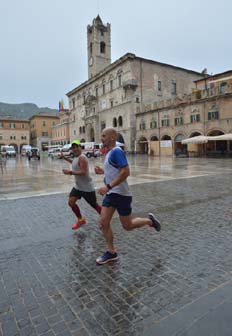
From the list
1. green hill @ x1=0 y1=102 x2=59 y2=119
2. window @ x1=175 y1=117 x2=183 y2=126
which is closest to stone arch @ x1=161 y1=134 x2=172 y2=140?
window @ x1=175 y1=117 x2=183 y2=126

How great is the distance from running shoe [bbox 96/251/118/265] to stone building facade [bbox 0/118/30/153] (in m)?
89.5

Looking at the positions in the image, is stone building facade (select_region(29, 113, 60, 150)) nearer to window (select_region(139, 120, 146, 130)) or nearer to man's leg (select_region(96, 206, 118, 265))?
window (select_region(139, 120, 146, 130))

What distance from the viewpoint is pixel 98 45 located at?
57969mm

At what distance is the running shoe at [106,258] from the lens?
134 inches

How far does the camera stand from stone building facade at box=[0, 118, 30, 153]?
83.3m

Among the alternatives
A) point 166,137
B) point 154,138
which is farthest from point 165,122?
point 154,138

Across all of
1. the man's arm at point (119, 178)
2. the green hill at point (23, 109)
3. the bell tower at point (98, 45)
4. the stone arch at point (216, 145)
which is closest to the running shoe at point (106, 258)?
the man's arm at point (119, 178)

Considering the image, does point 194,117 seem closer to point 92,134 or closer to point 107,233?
point 92,134

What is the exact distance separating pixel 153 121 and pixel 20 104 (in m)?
145

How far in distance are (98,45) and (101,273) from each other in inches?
2489

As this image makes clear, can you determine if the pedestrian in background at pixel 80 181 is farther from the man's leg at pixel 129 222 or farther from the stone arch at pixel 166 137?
the stone arch at pixel 166 137

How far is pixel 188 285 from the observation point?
111 inches

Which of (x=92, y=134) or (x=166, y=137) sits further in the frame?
(x=92, y=134)

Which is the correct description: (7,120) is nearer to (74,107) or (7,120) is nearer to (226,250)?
(74,107)
